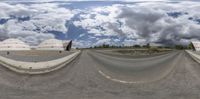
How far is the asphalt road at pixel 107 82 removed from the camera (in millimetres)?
10664

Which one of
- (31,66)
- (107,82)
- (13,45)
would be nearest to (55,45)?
(13,45)

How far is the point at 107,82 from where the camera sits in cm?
1078

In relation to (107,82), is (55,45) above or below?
below

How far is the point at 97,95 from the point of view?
35.3 ft

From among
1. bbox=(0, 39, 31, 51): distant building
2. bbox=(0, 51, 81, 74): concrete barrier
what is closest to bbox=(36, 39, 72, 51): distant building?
bbox=(0, 39, 31, 51): distant building

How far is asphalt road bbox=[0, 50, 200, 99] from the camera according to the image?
10664 millimetres

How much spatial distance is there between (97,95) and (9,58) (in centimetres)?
225

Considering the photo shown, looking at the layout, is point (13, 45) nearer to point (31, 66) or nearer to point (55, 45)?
point (55, 45)

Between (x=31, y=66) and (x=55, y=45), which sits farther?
(x=55, y=45)

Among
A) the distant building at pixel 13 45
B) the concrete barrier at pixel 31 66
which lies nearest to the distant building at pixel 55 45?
the distant building at pixel 13 45

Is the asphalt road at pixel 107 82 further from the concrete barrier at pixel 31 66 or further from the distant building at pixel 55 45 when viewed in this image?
the distant building at pixel 55 45

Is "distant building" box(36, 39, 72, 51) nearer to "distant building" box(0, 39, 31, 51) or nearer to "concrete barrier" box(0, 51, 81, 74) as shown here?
"distant building" box(0, 39, 31, 51)

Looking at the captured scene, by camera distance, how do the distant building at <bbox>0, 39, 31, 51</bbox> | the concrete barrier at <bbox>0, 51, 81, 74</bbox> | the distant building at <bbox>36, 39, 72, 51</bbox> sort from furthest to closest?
the distant building at <bbox>36, 39, 72, 51</bbox> < the distant building at <bbox>0, 39, 31, 51</bbox> < the concrete barrier at <bbox>0, 51, 81, 74</bbox>

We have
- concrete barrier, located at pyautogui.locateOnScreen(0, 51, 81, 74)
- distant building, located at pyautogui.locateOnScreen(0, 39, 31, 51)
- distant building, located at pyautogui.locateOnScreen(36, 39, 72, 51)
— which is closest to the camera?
concrete barrier, located at pyautogui.locateOnScreen(0, 51, 81, 74)
